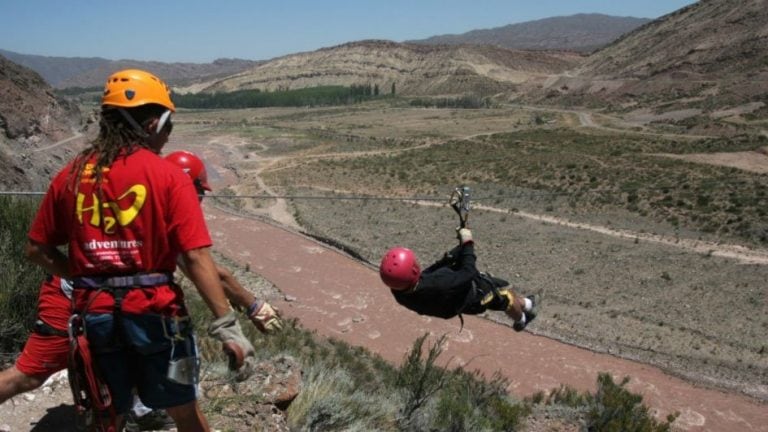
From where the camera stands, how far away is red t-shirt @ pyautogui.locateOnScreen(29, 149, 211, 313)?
2.89m

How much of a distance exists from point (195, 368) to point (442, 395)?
4754 mm

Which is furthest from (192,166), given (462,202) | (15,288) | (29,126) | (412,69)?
(412,69)

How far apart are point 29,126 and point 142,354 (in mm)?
17057

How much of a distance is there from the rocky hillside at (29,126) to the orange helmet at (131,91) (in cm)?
1099

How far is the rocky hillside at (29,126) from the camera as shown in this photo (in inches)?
Answer: 536

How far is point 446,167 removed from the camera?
44.5m

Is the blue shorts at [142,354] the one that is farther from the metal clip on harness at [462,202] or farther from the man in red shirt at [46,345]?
the metal clip on harness at [462,202]

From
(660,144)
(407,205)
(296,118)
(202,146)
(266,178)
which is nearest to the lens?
(407,205)

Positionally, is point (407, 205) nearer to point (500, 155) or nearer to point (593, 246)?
point (593, 246)

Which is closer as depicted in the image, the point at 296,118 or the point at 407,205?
the point at 407,205

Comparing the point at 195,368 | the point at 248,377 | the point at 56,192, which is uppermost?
the point at 56,192

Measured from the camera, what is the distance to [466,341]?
16531 millimetres

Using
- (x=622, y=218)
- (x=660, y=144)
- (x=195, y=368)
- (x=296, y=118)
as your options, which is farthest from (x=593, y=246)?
(x=296, y=118)

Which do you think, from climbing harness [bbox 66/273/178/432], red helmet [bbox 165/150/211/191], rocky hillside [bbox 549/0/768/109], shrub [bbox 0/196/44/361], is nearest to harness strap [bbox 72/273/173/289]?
climbing harness [bbox 66/273/178/432]
